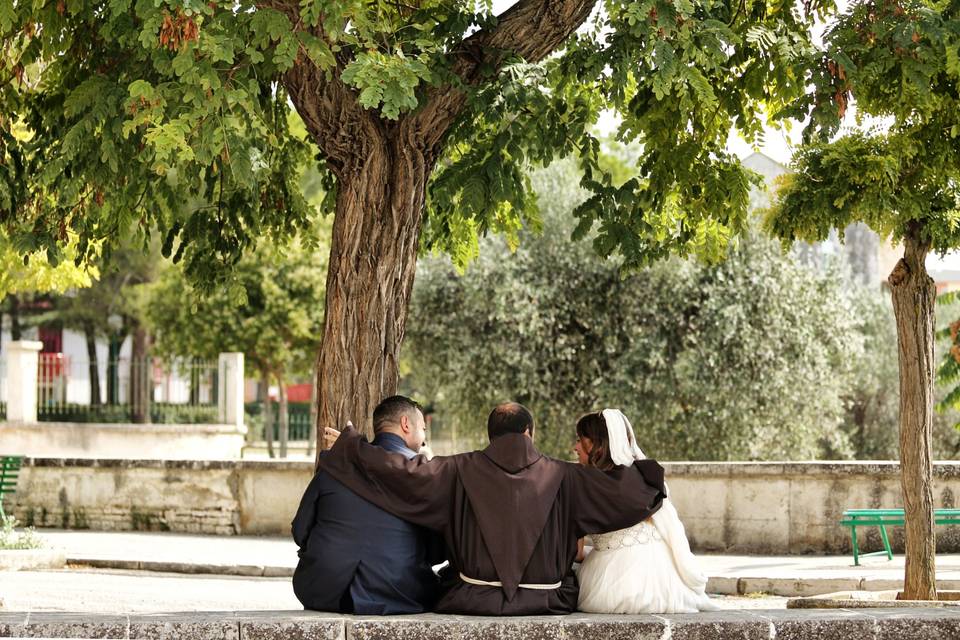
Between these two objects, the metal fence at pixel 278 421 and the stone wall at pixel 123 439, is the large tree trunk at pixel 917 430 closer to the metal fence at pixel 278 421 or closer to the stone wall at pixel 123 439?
the stone wall at pixel 123 439

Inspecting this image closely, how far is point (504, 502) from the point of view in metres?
6.15

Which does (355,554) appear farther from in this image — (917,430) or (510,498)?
(917,430)

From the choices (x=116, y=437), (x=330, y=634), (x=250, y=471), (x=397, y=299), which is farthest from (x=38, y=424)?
(x=330, y=634)

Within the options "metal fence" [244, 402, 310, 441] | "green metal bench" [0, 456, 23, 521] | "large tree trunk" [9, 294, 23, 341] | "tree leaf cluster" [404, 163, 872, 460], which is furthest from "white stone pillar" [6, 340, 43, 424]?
"large tree trunk" [9, 294, 23, 341]

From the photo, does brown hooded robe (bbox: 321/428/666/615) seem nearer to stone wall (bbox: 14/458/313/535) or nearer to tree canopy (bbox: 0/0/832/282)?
tree canopy (bbox: 0/0/832/282)

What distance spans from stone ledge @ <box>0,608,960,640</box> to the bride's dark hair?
797 mm

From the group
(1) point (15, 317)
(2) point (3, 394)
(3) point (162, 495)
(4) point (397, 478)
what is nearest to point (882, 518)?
(4) point (397, 478)

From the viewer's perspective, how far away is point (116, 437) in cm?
2666

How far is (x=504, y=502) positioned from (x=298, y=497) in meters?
11.8

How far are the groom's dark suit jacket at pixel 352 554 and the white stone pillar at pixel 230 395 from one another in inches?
784

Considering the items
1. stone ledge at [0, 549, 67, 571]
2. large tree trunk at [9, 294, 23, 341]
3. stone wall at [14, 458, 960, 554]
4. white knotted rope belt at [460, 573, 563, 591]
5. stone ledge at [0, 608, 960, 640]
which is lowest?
stone ledge at [0, 549, 67, 571]

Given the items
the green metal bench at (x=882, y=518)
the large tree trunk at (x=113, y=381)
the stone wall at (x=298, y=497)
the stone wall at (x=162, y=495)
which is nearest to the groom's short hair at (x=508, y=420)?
the green metal bench at (x=882, y=518)

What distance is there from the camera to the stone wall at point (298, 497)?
1548 cm

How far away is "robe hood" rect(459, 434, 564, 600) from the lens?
20.1ft
